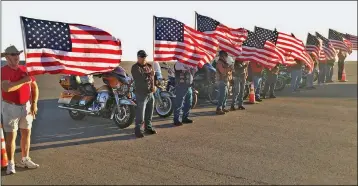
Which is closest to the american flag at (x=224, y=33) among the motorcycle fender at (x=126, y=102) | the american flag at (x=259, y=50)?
the american flag at (x=259, y=50)

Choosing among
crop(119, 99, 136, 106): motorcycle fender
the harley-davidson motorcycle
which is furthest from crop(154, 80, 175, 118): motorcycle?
crop(119, 99, 136, 106): motorcycle fender

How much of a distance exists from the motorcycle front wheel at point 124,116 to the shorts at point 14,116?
2.95 meters

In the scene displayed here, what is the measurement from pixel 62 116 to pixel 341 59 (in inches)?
569

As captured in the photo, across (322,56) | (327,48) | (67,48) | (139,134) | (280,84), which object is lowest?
(139,134)

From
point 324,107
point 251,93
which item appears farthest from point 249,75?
point 324,107

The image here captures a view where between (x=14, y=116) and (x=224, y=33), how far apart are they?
6.69 m

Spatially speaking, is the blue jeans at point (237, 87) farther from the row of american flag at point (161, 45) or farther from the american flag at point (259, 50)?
the american flag at point (259, 50)

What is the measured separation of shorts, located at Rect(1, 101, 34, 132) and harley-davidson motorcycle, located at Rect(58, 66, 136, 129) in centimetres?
285

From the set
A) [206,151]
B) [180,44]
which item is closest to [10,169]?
[206,151]

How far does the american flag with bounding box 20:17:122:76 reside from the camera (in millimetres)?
5902

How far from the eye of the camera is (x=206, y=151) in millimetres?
6441

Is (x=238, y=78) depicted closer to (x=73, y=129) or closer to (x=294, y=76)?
(x=294, y=76)

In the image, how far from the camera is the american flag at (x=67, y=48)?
5.90 m

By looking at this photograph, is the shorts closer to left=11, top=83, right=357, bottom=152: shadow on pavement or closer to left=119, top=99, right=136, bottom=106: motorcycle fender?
left=11, top=83, right=357, bottom=152: shadow on pavement
